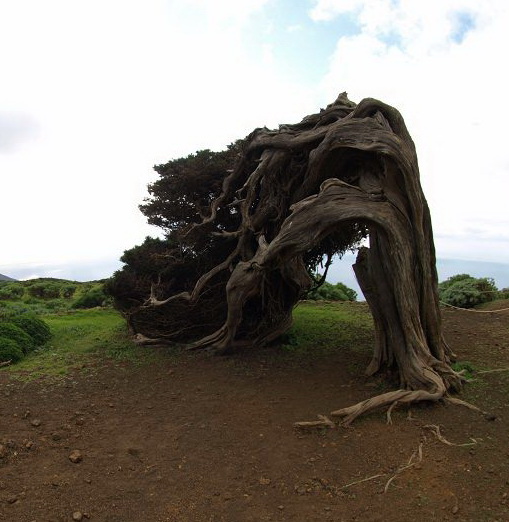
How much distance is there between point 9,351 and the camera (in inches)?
408

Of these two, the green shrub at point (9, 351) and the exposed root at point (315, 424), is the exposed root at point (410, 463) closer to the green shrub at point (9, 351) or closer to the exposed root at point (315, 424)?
the exposed root at point (315, 424)

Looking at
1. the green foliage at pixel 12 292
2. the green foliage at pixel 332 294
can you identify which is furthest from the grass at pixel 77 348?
the green foliage at pixel 12 292

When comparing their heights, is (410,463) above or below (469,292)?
below

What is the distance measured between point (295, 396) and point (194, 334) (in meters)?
4.39

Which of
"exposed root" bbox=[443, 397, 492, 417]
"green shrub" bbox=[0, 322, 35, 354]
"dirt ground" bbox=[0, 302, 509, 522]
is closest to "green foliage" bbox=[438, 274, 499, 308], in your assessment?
"dirt ground" bbox=[0, 302, 509, 522]

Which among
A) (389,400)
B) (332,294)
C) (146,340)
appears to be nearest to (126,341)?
(146,340)

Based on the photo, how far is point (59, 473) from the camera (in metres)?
5.62

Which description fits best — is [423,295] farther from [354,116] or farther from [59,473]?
[59,473]

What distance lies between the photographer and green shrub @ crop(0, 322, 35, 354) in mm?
11074

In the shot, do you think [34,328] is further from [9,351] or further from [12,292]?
[12,292]

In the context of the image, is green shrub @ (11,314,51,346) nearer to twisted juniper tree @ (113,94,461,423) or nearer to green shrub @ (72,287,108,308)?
twisted juniper tree @ (113,94,461,423)

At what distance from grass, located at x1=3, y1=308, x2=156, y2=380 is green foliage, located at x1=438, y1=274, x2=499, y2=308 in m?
10.0

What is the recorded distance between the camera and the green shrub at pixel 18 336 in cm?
1107

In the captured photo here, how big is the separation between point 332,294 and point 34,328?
35.1ft
